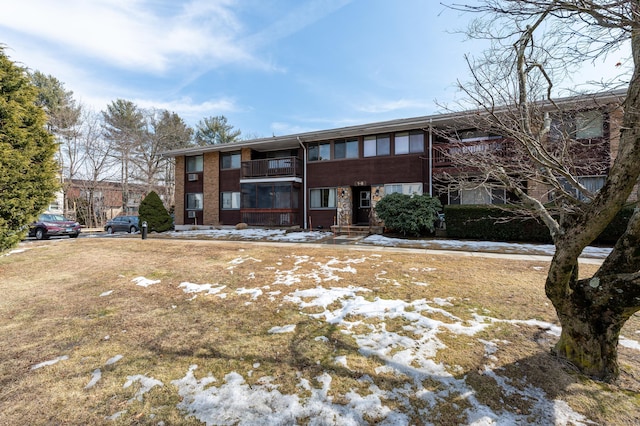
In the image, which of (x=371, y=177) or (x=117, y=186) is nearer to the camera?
(x=371, y=177)

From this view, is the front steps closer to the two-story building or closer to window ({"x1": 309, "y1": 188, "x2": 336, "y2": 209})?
the two-story building

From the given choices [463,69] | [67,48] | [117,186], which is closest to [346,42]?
[463,69]

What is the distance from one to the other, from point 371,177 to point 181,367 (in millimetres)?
14085

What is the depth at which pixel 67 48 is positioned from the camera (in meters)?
10.2

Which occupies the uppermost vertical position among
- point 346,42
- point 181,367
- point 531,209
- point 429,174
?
point 346,42

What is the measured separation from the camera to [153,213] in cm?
1845

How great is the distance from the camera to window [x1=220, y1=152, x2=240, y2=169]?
65.7 feet

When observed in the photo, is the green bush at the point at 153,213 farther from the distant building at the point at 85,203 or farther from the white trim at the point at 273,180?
the distant building at the point at 85,203

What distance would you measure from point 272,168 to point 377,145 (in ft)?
23.2

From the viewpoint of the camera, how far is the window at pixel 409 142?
573 inches

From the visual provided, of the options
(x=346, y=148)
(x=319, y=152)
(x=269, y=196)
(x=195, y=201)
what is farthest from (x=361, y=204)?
(x=195, y=201)

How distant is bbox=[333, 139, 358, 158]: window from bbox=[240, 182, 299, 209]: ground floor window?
3.52 meters

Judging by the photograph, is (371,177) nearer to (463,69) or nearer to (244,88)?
(244,88)

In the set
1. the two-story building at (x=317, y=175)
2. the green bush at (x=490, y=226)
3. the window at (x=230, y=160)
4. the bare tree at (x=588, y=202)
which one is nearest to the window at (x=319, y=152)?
the two-story building at (x=317, y=175)
